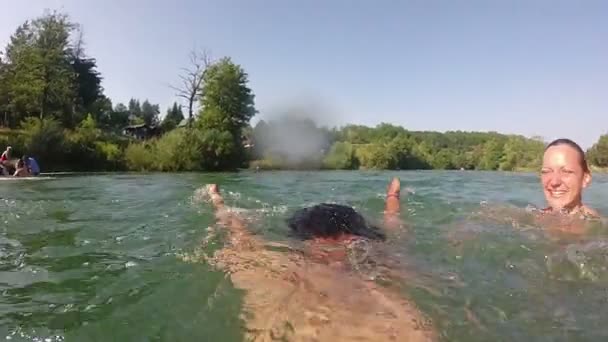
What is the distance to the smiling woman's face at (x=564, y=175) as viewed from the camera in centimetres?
538

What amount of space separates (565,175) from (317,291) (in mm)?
3677

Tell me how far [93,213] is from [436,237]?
5.46m

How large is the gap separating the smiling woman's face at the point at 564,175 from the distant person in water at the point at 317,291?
2.15 meters

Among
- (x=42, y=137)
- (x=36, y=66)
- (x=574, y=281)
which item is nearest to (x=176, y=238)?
(x=574, y=281)

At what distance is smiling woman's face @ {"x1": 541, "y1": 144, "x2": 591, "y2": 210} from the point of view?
5379 mm

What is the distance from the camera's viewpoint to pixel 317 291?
3.19 metres

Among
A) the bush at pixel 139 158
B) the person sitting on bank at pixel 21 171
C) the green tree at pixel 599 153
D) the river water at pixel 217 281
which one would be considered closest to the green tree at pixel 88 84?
the bush at pixel 139 158

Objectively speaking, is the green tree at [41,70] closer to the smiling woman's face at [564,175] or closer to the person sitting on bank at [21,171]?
the person sitting on bank at [21,171]

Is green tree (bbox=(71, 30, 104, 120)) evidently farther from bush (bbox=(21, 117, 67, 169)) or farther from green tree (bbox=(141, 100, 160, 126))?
bush (bbox=(21, 117, 67, 169))

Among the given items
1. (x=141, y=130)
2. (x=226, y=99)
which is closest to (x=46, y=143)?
(x=226, y=99)

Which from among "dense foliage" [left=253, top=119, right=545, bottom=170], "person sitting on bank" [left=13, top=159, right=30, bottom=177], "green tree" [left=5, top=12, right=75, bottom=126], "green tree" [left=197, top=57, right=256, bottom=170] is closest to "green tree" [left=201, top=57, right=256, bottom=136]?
"green tree" [left=197, top=57, right=256, bottom=170]

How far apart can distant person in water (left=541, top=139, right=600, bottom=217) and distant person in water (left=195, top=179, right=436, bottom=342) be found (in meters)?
2.16

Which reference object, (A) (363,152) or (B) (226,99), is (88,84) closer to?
(B) (226,99)

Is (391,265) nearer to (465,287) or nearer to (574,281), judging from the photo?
(465,287)
